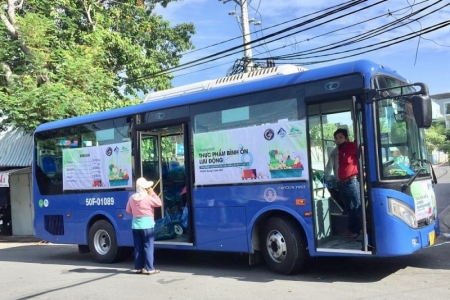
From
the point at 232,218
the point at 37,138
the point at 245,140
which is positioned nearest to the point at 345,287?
the point at 232,218

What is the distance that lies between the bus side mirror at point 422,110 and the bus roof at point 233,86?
0.70m

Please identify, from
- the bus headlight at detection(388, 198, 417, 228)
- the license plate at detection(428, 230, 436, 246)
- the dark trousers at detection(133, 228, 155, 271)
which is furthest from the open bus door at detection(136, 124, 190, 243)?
the license plate at detection(428, 230, 436, 246)

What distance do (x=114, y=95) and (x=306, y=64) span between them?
852 cm

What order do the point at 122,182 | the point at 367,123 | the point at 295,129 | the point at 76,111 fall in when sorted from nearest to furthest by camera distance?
the point at 367,123
the point at 295,129
the point at 122,182
the point at 76,111

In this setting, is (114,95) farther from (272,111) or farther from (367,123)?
(367,123)

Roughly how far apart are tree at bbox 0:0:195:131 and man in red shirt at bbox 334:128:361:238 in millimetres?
10814

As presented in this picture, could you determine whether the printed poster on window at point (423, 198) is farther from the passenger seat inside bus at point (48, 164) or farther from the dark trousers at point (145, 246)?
the passenger seat inside bus at point (48, 164)

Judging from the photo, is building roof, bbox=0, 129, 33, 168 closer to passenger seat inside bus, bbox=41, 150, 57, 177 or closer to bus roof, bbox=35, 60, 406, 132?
passenger seat inside bus, bbox=41, 150, 57, 177

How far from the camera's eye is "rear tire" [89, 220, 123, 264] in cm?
1034

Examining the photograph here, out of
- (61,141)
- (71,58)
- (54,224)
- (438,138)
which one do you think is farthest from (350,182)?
(438,138)

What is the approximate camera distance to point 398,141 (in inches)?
278

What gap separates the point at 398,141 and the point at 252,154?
2.27 meters

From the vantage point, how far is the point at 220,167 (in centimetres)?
845

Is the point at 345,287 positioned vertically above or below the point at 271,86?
below
